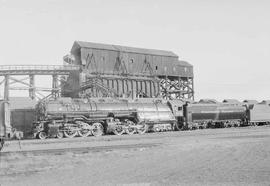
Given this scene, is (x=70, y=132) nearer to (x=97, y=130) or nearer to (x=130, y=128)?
(x=97, y=130)

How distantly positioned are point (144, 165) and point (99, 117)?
51.0ft

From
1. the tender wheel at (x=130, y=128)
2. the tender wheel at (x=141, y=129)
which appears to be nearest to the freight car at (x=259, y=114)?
the tender wheel at (x=141, y=129)

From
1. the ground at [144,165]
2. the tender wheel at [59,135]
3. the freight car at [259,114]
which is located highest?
the freight car at [259,114]

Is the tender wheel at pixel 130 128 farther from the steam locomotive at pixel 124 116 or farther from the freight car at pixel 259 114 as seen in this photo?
the freight car at pixel 259 114

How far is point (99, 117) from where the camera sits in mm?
28750

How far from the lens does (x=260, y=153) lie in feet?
50.2

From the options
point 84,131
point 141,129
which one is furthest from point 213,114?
point 84,131

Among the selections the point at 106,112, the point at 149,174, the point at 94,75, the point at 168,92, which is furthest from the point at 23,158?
the point at 168,92

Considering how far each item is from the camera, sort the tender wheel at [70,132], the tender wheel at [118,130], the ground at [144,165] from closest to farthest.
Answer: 1. the ground at [144,165]
2. the tender wheel at [70,132]
3. the tender wheel at [118,130]

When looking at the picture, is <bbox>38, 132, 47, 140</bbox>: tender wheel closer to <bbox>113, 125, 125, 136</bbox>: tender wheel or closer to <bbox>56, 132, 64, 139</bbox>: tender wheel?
<bbox>56, 132, 64, 139</bbox>: tender wheel

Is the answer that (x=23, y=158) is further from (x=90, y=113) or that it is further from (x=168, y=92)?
(x=168, y=92)

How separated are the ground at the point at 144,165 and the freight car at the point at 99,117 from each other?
1056 cm

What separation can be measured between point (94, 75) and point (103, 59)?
3751 mm

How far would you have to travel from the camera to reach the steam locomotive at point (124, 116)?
1056 inches
